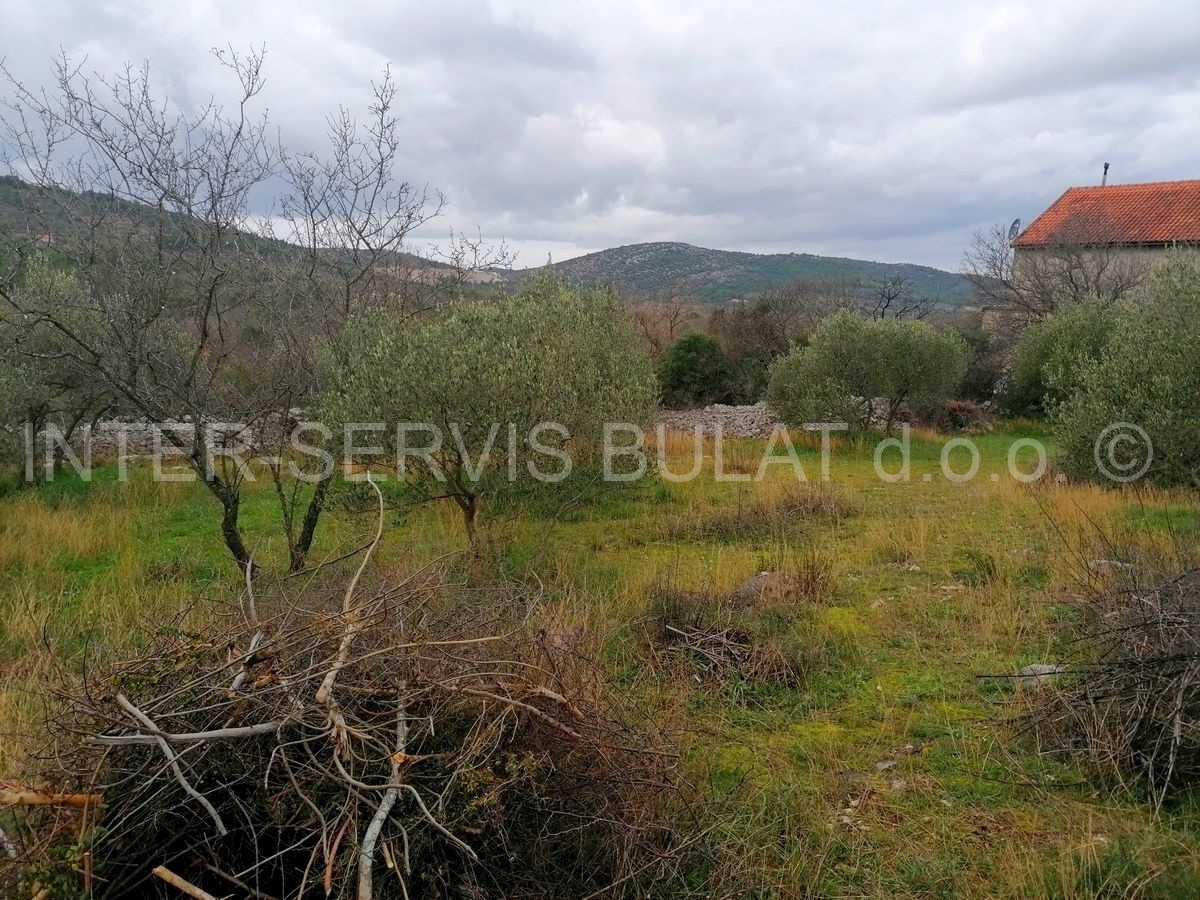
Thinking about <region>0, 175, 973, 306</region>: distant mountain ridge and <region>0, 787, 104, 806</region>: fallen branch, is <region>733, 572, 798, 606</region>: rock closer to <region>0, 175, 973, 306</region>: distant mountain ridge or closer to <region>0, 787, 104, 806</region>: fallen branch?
<region>0, 787, 104, 806</region>: fallen branch

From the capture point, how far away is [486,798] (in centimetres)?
244

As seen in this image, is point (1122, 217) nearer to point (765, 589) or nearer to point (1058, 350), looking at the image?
point (1058, 350)

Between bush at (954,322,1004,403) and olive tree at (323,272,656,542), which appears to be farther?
bush at (954,322,1004,403)

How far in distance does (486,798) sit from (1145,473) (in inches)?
413

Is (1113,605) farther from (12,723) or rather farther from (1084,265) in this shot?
(1084,265)

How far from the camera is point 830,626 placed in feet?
18.6

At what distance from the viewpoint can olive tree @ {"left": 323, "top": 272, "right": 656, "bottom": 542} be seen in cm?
605

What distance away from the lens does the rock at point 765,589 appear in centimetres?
605

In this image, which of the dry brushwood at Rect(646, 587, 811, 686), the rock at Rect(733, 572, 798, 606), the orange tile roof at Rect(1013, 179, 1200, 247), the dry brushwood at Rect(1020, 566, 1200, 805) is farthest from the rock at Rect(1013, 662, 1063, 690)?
the orange tile roof at Rect(1013, 179, 1200, 247)
